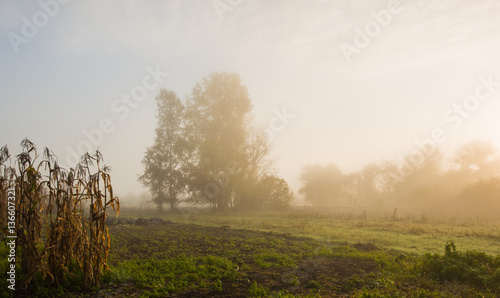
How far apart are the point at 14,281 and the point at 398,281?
9620 millimetres

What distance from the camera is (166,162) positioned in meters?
41.0

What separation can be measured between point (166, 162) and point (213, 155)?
6.88 m

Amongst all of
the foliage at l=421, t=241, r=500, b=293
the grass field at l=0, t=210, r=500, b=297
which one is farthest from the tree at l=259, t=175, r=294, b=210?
the foliage at l=421, t=241, r=500, b=293

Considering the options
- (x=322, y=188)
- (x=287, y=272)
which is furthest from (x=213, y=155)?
(x=322, y=188)

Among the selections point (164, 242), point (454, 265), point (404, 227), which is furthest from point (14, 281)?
point (404, 227)

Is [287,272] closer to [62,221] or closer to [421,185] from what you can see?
[62,221]

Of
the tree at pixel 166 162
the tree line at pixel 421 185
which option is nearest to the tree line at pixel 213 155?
the tree at pixel 166 162

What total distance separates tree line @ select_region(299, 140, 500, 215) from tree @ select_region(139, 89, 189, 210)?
3692 cm

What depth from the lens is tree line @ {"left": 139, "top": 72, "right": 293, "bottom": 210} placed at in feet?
132

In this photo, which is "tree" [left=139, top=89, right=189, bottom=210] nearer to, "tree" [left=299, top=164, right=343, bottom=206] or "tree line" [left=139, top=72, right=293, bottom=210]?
"tree line" [left=139, top=72, right=293, bottom=210]

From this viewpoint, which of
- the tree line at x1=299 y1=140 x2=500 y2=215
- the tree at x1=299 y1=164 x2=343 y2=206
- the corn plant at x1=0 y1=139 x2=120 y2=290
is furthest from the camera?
the tree at x1=299 y1=164 x2=343 y2=206

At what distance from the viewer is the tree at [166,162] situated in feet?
133

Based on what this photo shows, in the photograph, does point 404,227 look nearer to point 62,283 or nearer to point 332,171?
point 62,283

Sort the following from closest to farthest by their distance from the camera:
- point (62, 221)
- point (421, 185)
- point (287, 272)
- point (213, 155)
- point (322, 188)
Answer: point (62, 221) → point (287, 272) → point (213, 155) → point (421, 185) → point (322, 188)
